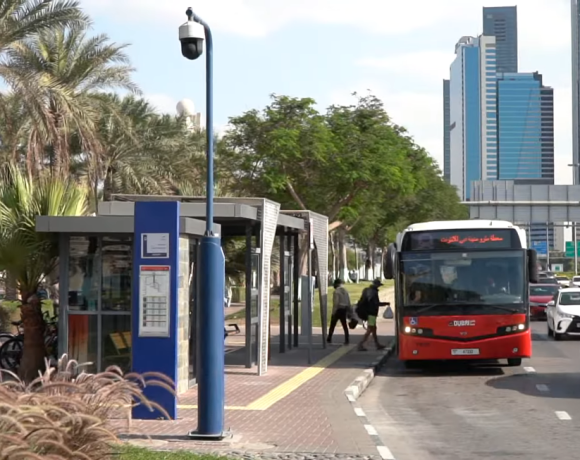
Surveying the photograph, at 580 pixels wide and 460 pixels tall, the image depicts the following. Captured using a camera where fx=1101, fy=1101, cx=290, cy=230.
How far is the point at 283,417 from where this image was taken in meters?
14.2

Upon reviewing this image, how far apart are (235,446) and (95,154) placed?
68.4ft

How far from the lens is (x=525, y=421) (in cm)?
1429

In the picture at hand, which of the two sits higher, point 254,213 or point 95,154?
point 95,154

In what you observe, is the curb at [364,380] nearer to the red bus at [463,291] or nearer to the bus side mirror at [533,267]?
the red bus at [463,291]

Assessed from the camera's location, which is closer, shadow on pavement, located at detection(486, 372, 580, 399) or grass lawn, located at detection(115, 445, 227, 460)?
grass lawn, located at detection(115, 445, 227, 460)

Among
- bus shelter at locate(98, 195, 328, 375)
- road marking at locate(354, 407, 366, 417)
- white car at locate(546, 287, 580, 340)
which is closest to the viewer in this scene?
road marking at locate(354, 407, 366, 417)

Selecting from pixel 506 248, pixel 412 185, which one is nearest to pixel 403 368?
pixel 506 248

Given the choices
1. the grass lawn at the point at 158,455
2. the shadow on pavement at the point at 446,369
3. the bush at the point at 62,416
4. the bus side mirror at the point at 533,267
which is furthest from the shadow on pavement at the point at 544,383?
the bush at the point at 62,416

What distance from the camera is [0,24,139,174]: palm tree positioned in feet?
88.2

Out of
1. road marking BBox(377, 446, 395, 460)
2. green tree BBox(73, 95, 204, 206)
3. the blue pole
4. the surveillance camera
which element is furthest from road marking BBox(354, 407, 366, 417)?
green tree BBox(73, 95, 204, 206)

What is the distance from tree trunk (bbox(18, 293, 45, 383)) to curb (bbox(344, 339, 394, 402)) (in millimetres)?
4966

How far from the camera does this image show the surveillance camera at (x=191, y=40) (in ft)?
40.2

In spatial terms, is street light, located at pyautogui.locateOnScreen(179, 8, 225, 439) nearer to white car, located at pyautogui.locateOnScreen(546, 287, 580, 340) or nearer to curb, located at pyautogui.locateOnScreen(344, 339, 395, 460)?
curb, located at pyautogui.locateOnScreen(344, 339, 395, 460)

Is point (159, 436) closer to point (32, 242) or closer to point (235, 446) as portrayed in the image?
point (235, 446)
